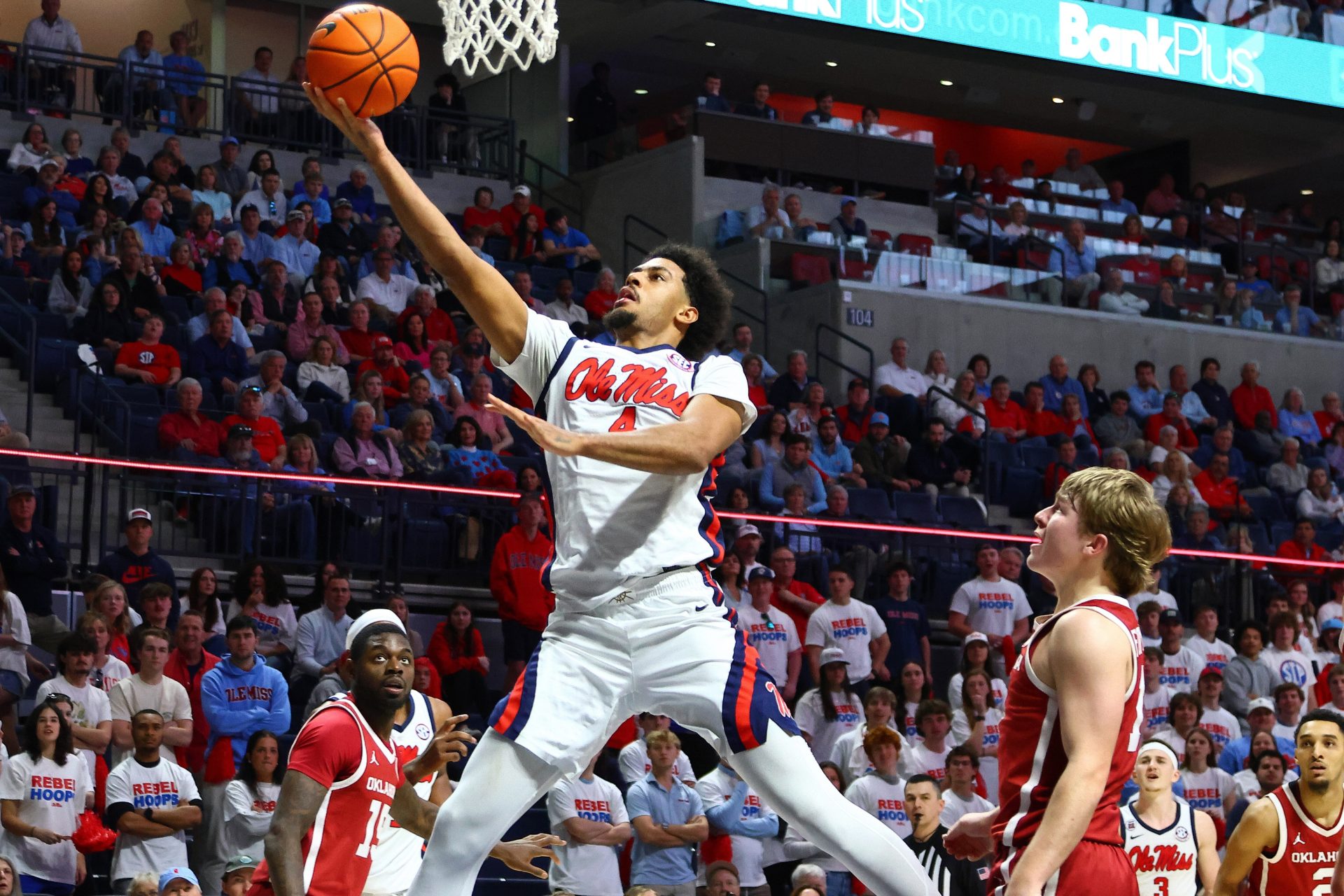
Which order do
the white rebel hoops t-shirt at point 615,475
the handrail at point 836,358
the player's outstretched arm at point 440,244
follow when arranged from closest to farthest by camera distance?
the player's outstretched arm at point 440,244
the white rebel hoops t-shirt at point 615,475
the handrail at point 836,358

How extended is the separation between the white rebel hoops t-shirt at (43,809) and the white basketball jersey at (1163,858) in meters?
5.35

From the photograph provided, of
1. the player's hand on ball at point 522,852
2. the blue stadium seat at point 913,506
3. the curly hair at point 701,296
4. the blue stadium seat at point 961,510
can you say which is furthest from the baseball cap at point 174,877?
the blue stadium seat at point 961,510

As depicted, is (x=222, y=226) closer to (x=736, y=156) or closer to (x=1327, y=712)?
(x=736, y=156)

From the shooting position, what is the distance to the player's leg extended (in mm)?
4805

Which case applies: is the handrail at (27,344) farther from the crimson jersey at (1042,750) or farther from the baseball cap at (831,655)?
the crimson jersey at (1042,750)

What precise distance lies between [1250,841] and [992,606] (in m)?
7.53

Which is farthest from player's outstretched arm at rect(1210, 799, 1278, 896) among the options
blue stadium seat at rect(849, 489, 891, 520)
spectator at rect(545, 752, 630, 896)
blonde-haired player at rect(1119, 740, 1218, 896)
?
blue stadium seat at rect(849, 489, 891, 520)

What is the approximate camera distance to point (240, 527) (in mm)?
13133

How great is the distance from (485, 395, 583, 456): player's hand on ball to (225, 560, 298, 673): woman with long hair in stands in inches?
289

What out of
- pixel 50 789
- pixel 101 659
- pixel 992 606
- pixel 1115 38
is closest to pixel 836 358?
pixel 992 606

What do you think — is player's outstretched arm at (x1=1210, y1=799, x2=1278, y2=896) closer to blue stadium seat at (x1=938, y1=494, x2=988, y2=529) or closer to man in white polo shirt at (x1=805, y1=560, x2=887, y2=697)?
man in white polo shirt at (x1=805, y1=560, x2=887, y2=697)

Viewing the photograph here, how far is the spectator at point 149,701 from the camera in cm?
1029

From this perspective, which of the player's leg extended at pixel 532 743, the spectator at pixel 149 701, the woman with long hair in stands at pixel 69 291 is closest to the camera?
the player's leg extended at pixel 532 743

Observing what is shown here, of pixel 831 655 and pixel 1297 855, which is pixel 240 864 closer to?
pixel 1297 855
